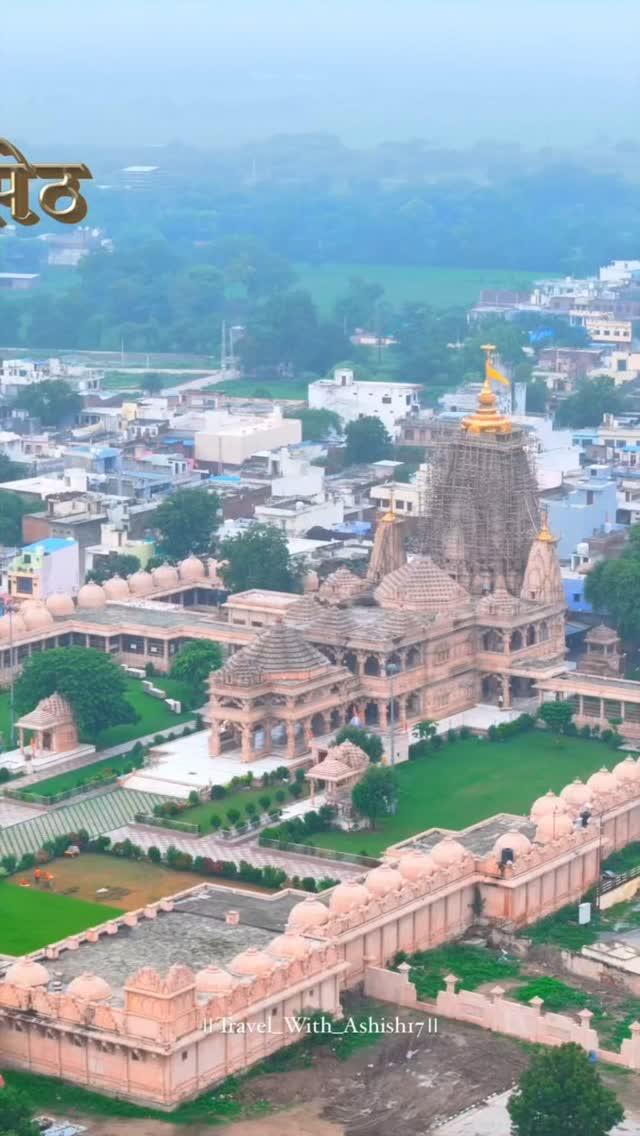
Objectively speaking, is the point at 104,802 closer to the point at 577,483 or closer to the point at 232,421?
the point at 577,483

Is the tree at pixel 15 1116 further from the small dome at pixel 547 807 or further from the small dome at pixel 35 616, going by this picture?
the small dome at pixel 35 616

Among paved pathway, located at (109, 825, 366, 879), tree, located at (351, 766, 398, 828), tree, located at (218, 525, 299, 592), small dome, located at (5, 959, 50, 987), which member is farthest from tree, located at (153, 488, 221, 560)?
small dome, located at (5, 959, 50, 987)

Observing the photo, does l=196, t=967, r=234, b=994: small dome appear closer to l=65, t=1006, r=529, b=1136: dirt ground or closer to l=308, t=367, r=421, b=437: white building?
l=65, t=1006, r=529, b=1136: dirt ground

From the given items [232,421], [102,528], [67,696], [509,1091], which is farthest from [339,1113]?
[232,421]

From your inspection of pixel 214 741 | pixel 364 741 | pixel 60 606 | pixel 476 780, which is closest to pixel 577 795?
pixel 476 780

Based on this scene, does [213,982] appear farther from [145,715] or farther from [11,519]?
[11,519]

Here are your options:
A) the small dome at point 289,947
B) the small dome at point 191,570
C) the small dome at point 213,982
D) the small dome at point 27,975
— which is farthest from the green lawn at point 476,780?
the small dome at point 191,570
